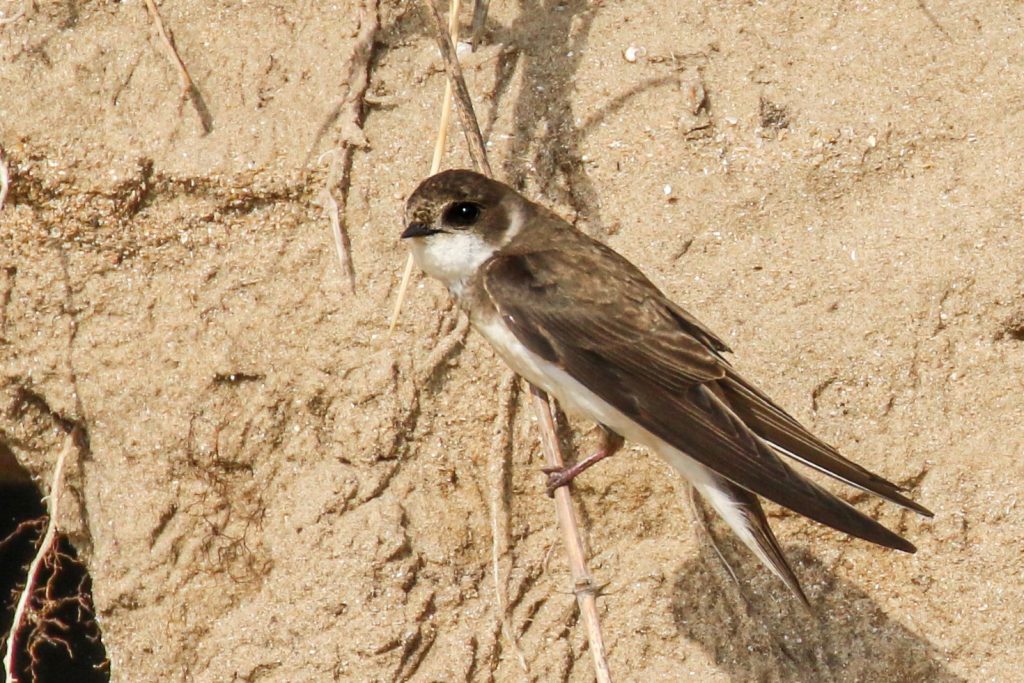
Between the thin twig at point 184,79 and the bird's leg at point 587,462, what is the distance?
44.5 inches

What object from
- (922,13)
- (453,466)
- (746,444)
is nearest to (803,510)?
(746,444)

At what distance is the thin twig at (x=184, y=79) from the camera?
3.04 m

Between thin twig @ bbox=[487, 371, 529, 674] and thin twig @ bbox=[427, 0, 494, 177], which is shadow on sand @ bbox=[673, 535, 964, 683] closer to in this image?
thin twig @ bbox=[487, 371, 529, 674]

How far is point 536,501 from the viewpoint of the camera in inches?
116

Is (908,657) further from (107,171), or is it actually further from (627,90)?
(107,171)

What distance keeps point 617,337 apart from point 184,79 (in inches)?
45.8

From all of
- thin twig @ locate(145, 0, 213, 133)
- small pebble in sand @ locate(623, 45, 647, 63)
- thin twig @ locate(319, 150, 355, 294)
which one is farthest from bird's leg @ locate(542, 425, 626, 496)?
thin twig @ locate(145, 0, 213, 133)

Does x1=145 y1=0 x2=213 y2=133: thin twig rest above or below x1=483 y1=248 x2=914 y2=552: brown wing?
above

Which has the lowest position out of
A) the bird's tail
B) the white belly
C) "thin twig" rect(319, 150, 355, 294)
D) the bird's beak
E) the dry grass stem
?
the bird's tail

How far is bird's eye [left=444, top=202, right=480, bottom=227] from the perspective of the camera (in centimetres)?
270

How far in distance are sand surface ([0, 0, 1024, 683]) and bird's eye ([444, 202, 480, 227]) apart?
0.31 m

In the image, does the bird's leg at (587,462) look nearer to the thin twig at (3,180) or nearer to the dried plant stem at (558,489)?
the dried plant stem at (558,489)

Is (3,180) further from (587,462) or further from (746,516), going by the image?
(746,516)

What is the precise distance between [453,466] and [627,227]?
65 cm
